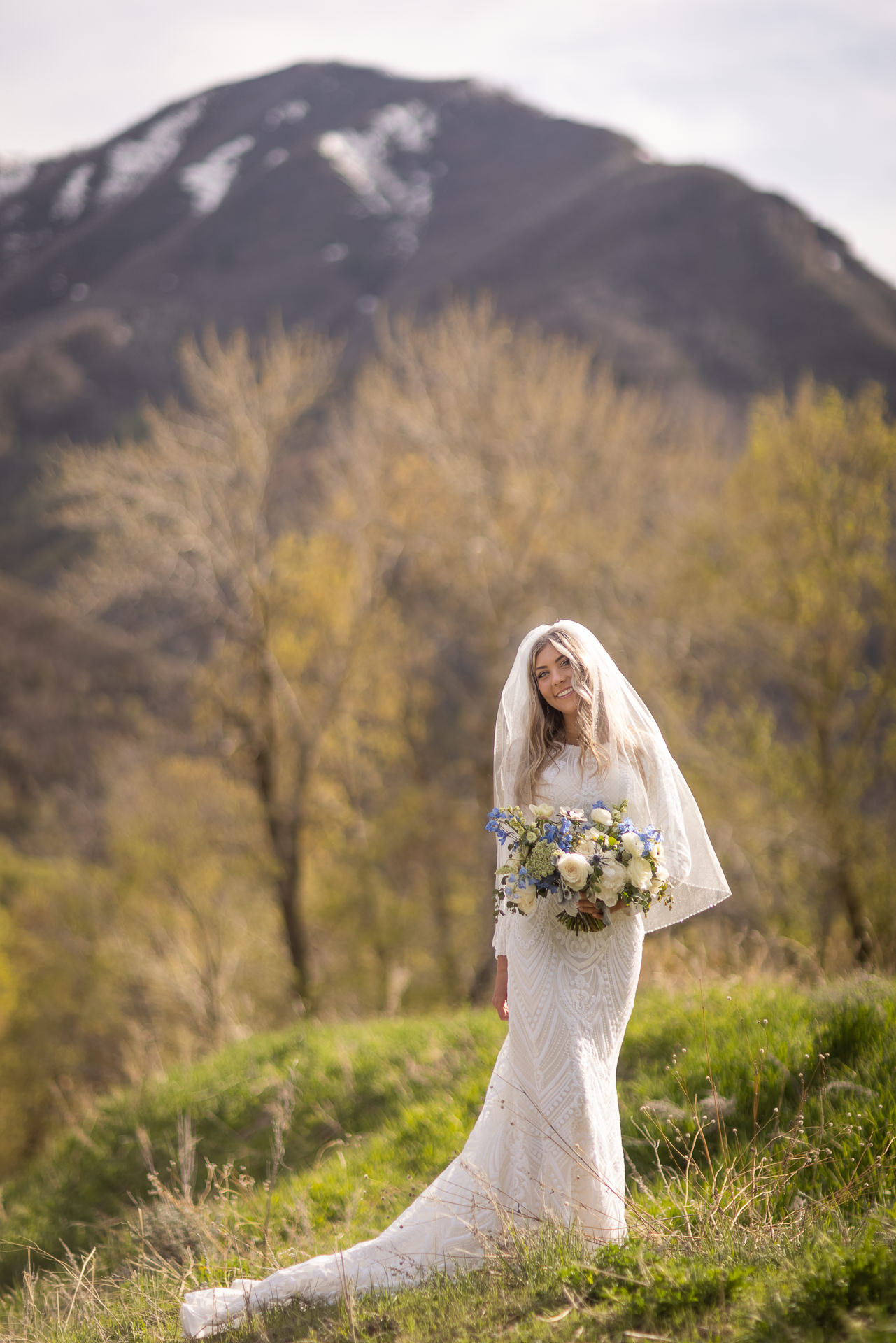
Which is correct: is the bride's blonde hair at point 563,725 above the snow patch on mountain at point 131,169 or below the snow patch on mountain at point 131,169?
below

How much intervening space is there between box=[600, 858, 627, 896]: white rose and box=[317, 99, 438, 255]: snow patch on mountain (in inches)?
5062

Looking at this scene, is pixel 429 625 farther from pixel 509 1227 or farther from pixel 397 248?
pixel 397 248

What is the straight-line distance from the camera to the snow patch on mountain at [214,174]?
172m

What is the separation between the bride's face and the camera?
3340mm

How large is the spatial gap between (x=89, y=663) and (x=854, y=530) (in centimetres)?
5651

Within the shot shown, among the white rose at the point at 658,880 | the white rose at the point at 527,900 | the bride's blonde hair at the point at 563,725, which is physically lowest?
the white rose at the point at 527,900

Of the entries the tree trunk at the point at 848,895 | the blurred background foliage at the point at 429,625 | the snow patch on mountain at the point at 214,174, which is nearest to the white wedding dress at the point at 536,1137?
the blurred background foliage at the point at 429,625

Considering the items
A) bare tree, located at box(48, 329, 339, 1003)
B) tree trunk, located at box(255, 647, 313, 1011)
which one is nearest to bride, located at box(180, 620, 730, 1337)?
bare tree, located at box(48, 329, 339, 1003)

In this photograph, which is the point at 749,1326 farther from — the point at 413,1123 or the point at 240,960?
the point at 240,960

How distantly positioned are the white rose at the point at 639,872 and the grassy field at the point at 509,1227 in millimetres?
884

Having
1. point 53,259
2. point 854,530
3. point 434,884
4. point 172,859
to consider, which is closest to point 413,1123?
point 854,530

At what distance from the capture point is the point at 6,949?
2966cm

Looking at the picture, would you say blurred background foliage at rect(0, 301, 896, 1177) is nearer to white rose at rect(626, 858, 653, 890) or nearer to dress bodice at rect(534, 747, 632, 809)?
dress bodice at rect(534, 747, 632, 809)

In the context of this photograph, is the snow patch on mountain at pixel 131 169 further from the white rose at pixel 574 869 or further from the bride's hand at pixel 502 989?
the white rose at pixel 574 869
